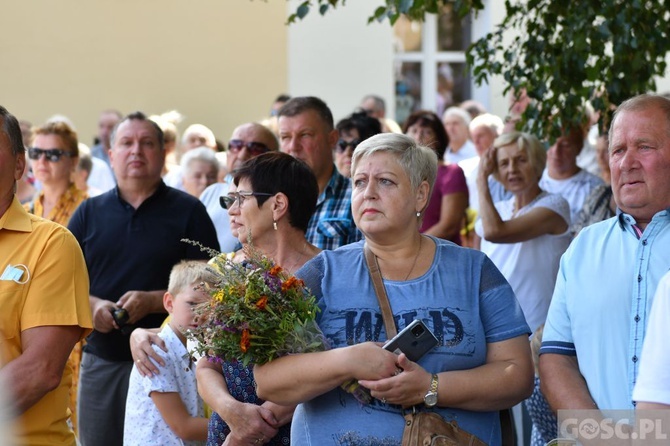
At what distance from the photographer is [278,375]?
12.3 ft

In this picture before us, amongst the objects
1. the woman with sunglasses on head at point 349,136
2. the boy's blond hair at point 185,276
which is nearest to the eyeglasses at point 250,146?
the woman with sunglasses on head at point 349,136

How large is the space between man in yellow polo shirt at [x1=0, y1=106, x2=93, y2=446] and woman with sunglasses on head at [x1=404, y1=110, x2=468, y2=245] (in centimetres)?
410

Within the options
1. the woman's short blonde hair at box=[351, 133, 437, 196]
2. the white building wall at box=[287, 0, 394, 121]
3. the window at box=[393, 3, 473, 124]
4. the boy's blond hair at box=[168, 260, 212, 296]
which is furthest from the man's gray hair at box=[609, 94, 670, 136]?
the window at box=[393, 3, 473, 124]

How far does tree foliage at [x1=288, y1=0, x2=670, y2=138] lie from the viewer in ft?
20.0

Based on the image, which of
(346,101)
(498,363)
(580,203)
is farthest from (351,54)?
(498,363)

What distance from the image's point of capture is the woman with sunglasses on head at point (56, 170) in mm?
7629

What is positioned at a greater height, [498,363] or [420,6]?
[420,6]

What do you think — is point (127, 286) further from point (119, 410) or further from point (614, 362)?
point (614, 362)

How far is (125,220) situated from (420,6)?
80.0 inches

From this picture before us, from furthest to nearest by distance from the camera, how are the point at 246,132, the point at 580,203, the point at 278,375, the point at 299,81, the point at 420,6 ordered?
the point at 299,81 → the point at 580,203 → the point at 246,132 → the point at 420,6 → the point at 278,375

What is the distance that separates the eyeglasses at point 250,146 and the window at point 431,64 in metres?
8.23

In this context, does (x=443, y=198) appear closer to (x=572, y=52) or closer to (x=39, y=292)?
(x=572, y=52)

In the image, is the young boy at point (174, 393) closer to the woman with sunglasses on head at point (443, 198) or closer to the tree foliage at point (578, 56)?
the tree foliage at point (578, 56)

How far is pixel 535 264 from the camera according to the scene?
6902 millimetres
